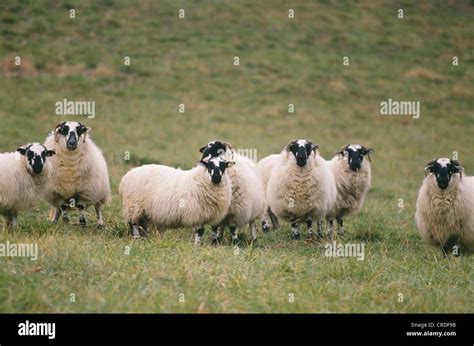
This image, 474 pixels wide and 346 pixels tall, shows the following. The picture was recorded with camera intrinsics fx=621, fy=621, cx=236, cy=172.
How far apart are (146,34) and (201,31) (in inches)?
124

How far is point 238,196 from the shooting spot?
1123cm

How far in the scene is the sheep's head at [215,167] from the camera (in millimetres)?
10445

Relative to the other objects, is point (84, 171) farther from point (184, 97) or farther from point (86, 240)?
point (184, 97)

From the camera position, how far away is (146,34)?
34.6 meters

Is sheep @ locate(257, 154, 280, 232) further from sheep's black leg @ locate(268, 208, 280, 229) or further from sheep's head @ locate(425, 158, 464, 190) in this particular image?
sheep's head @ locate(425, 158, 464, 190)

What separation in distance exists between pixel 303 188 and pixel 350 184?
4.58 ft

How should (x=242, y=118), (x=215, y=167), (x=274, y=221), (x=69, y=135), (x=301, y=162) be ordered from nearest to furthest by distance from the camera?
1. (x=215, y=167)
2. (x=69, y=135)
3. (x=301, y=162)
4. (x=274, y=221)
5. (x=242, y=118)

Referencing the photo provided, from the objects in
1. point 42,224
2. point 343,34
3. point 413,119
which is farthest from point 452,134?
point 42,224

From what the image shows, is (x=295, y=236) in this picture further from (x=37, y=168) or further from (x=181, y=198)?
(x=37, y=168)

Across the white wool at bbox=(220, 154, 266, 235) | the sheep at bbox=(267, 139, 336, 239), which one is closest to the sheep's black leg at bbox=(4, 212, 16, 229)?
the white wool at bbox=(220, 154, 266, 235)

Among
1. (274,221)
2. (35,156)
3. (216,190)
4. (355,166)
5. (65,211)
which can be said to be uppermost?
(35,156)

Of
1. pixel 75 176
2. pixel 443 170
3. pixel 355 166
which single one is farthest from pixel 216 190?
pixel 443 170

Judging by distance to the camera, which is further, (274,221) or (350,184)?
(274,221)
